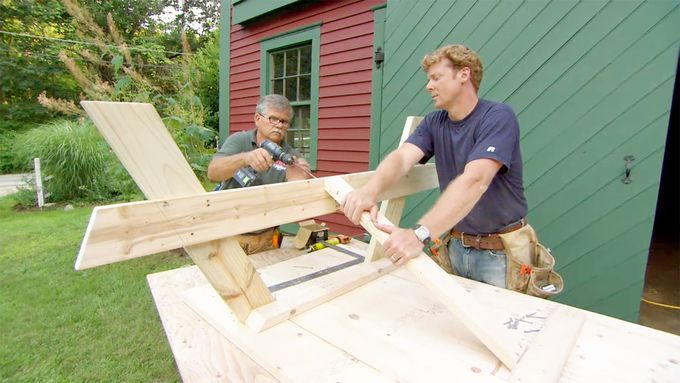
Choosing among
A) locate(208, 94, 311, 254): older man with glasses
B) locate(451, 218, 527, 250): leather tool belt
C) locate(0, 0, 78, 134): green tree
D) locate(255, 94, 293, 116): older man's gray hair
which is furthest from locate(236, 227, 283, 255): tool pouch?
locate(0, 0, 78, 134): green tree

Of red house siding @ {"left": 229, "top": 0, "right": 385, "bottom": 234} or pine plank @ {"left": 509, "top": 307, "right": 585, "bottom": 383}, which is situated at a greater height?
red house siding @ {"left": 229, "top": 0, "right": 385, "bottom": 234}

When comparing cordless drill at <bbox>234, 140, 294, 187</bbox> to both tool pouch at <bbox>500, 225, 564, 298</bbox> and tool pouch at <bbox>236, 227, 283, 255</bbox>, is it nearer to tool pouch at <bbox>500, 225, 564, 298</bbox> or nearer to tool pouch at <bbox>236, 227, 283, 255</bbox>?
tool pouch at <bbox>236, 227, 283, 255</bbox>

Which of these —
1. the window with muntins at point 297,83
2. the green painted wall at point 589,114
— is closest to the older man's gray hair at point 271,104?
the green painted wall at point 589,114

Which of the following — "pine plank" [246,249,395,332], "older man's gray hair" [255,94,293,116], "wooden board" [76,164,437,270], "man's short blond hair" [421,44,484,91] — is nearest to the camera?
"wooden board" [76,164,437,270]

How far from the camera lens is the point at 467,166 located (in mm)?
1401

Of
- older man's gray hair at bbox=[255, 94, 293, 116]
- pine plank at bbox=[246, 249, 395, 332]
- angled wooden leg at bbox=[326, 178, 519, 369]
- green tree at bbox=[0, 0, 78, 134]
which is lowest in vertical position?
pine plank at bbox=[246, 249, 395, 332]

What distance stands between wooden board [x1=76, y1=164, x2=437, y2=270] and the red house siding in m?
2.87

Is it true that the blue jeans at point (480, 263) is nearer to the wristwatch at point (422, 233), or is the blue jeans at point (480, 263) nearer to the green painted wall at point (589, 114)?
the wristwatch at point (422, 233)

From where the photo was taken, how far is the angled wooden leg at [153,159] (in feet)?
2.70

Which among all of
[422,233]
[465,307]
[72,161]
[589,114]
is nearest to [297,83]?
[589,114]

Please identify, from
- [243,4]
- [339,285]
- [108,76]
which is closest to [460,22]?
[339,285]

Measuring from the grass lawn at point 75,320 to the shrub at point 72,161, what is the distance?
3215 millimetres

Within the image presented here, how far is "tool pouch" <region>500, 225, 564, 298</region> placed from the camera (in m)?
1.70

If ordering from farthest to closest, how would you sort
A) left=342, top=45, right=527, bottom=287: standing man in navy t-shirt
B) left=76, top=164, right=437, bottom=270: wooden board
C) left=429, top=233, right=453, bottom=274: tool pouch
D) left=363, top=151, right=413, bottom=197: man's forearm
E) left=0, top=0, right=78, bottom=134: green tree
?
left=0, top=0, right=78, bottom=134: green tree < left=429, top=233, right=453, bottom=274: tool pouch < left=363, top=151, right=413, bottom=197: man's forearm < left=342, top=45, right=527, bottom=287: standing man in navy t-shirt < left=76, top=164, right=437, bottom=270: wooden board
